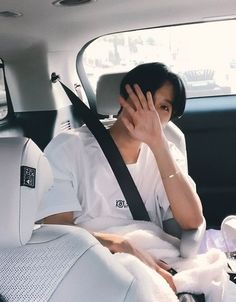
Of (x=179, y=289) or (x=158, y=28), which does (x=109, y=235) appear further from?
(x=158, y=28)

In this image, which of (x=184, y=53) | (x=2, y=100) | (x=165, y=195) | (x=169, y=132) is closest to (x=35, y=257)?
(x=165, y=195)

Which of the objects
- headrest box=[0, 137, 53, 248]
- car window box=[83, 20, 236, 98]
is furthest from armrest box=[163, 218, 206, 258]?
car window box=[83, 20, 236, 98]

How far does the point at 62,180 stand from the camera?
1.86 m

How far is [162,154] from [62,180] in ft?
1.11

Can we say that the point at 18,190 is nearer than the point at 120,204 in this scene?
Yes

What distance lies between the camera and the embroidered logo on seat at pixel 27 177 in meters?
1.16

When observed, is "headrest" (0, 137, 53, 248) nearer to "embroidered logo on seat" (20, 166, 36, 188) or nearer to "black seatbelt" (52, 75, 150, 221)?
"embroidered logo on seat" (20, 166, 36, 188)

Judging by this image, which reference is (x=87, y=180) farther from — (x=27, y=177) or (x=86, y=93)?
(x=86, y=93)

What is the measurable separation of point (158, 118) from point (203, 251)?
562 millimetres

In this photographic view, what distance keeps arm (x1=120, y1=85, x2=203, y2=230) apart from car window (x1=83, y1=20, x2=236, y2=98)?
0.96 metres

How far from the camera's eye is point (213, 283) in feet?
5.52

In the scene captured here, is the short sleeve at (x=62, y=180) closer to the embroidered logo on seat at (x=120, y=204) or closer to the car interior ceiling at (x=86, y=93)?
the embroidered logo on seat at (x=120, y=204)

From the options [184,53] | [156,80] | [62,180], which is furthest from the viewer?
[184,53]

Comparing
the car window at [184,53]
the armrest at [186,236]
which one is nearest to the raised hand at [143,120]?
the armrest at [186,236]
